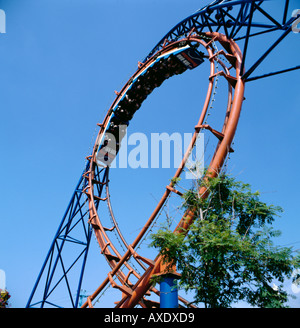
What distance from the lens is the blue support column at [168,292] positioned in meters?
8.52

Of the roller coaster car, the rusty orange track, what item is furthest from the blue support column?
the roller coaster car

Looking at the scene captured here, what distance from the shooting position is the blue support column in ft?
27.9

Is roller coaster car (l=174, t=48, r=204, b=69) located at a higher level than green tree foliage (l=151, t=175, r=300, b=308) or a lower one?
higher

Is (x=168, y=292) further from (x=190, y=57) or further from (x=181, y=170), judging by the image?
(x=190, y=57)

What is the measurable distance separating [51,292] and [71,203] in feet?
13.8

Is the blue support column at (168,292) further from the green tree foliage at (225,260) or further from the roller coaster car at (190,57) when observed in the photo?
the roller coaster car at (190,57)

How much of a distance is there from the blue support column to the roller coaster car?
9265 mm

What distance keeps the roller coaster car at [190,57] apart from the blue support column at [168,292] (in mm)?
9265

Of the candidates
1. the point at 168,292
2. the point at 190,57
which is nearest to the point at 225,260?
the point at 168,292

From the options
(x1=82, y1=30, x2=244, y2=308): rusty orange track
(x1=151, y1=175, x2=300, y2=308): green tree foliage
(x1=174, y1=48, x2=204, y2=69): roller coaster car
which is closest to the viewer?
(x1=151, y1=175, x2=300, y2=308): green tree foliage

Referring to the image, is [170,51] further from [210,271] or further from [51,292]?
[51,292]

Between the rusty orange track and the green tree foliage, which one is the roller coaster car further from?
the green tree foliage
